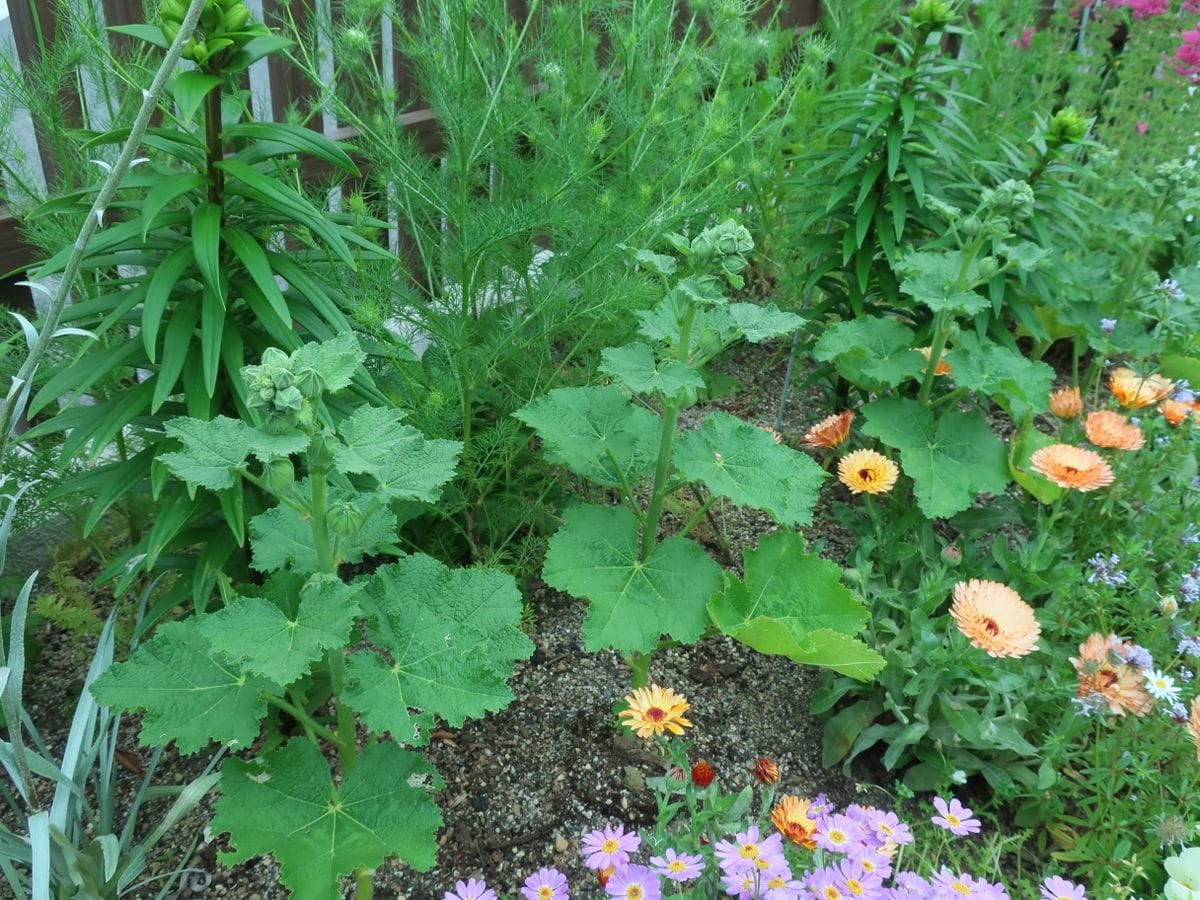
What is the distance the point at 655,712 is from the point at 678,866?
28cm

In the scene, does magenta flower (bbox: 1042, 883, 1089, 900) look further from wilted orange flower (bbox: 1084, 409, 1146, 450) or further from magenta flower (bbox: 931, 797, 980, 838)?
wilted orange flower (bbox: 1084, 409, 1146, 450)

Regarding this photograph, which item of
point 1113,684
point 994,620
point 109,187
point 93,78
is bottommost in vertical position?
point 1113,684

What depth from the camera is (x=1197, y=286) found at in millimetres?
2836

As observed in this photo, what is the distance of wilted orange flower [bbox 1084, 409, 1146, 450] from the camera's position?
224 centimetres

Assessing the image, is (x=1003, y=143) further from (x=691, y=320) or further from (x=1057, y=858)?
(x=1057, y=858)

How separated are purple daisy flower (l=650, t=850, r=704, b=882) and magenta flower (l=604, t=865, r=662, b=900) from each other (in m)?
0.02

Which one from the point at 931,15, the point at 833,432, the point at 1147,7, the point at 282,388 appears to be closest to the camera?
the point at 282,388

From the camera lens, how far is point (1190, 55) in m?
3.69

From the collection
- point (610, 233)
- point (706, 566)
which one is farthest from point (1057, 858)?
point (610, 233)

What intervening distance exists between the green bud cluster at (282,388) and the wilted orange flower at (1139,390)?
2076 millimetres

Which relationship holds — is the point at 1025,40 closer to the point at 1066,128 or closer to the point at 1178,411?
the point at 1066,128

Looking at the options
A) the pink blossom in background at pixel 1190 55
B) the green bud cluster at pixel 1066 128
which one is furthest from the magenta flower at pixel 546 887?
the pink blossom in background at pixel 1190 55

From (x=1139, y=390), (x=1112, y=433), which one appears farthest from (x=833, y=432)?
(x=1139, y=390)

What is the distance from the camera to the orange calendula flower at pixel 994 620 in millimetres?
1733
